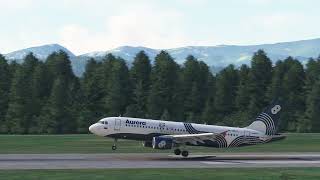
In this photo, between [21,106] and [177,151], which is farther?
[21,106]

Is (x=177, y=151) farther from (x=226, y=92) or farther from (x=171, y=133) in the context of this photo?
(x=226, y=92)

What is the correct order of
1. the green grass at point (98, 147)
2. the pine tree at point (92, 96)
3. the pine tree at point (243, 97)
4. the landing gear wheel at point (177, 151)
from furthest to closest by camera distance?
1. the pine tree at point (243, 97)
2. the pine tree at point (92, 96)
3. the green grass at point (98, 147)
4. the landing gear wheel at point (177, 151)

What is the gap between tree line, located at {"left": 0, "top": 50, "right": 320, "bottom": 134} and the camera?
406 ft

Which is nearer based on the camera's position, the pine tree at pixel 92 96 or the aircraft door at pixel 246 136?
the aircraft door at pixel 246 136

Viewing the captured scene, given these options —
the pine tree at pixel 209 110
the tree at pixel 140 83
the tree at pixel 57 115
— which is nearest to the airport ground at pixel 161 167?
the tree at pixel 57 115

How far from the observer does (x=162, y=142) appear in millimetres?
56344

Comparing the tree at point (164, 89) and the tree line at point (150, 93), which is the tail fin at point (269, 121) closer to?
the tree line at point (150, 93)

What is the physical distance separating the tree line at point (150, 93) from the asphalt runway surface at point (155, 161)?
6367 centimetres

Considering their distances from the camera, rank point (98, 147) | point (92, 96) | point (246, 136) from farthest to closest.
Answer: point (92, 96) < point (98, 147) < point (246, 136)

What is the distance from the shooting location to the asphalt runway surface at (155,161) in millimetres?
48037

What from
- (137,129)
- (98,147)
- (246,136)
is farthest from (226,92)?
(137,129)

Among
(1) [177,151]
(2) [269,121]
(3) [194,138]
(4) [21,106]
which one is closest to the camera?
(3) [194,138]
